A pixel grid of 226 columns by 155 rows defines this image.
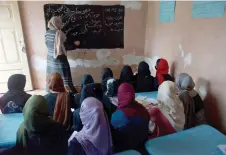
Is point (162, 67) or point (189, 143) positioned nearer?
point (189, 143)

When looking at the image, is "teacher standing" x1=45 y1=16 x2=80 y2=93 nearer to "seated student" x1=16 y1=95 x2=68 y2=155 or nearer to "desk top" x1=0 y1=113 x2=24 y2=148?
"desk top" x1=0 y1=113 x2=24 y2=148

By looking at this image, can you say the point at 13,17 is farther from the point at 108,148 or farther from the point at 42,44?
the point at 108,148

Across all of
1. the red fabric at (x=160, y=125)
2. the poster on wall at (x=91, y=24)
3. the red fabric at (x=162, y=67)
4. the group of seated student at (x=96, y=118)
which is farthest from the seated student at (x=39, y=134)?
the poster on wall at (x=91, y=24)

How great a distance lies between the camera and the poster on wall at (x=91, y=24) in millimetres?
3379

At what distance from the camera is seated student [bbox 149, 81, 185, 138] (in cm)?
169

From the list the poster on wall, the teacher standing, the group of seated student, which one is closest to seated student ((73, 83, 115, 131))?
the group of seated student

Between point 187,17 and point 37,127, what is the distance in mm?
2346

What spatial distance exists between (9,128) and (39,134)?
0.67 metres

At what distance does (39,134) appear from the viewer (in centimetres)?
118

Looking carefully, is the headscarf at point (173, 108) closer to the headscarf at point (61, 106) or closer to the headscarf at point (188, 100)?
the headscarf at point (188, 100)

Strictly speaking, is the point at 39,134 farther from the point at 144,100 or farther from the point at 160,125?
the point at 144,100

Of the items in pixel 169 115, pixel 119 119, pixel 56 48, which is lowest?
pixel 169 115

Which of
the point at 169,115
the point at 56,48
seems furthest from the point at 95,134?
the point at 56,48

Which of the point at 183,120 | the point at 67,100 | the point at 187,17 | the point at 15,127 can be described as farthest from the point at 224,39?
the point at 15,127
